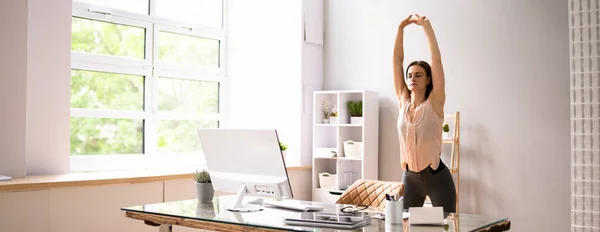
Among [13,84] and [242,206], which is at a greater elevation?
[13,84]

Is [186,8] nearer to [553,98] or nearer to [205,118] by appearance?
[205,118]

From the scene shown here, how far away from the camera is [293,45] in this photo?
6.06m

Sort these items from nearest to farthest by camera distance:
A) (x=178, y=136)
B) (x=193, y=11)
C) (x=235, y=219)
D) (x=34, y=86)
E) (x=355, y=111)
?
(x=235, y=219) < (x=34, y=86) < (x=355, y=111) < (x=178, y=136) < (x=193, y=11)

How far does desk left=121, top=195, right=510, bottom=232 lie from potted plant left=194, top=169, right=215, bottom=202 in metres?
0.07

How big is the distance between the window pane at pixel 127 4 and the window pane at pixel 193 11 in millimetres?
157

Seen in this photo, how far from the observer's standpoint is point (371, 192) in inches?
144

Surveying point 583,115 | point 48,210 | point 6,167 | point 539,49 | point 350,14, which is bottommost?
point 48,210

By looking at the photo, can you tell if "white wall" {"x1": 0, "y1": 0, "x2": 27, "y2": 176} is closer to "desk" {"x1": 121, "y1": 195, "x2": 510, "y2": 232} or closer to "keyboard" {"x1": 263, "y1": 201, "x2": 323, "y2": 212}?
"desk" {"x1": 121, "y1": 195, "x2": 510, "y2": 232}

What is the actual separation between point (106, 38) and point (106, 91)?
45cm

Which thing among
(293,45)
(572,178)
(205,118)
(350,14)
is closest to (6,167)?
(205,118)

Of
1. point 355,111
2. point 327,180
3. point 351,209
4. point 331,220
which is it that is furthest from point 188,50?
point 331,220

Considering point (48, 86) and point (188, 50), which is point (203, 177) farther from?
point (188, 50)

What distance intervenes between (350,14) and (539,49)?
186cm

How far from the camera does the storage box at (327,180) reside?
19.2 ft
